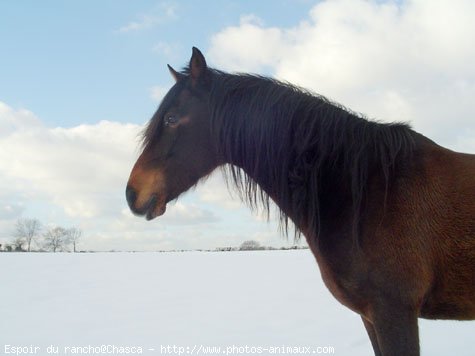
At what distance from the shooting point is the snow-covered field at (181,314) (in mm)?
5320

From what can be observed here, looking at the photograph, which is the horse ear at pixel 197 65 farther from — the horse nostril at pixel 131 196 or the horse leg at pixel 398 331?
the horse leg at pixel 398 331

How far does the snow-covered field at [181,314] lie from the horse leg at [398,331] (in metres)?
3.03

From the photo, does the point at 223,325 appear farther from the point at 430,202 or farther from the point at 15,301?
the point at 430,202

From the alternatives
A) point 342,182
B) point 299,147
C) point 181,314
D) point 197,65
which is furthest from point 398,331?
point 181,314

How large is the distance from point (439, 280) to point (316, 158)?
3.66 ft

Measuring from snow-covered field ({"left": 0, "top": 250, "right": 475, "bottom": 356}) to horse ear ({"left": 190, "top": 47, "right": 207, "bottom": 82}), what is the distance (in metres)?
3.71

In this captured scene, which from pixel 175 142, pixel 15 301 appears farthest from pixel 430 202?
pixel 15 301

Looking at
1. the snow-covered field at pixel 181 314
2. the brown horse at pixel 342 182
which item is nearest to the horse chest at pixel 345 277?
the brown horse at pixel 342 182

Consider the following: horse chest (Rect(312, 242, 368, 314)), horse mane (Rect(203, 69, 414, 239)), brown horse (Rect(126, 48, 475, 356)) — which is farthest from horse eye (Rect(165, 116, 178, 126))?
horse chest (Rect(312, 242, 368, 314))

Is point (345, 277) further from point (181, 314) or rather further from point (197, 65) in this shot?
point (181, 314)

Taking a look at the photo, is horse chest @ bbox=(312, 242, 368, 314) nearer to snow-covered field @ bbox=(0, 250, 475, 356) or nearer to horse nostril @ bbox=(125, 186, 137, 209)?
horse nostril @ bbox=(125, 186, 137, 209)

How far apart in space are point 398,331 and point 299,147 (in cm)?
133

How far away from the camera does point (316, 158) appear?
8.85ft

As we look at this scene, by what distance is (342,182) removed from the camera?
2633 millimetres
